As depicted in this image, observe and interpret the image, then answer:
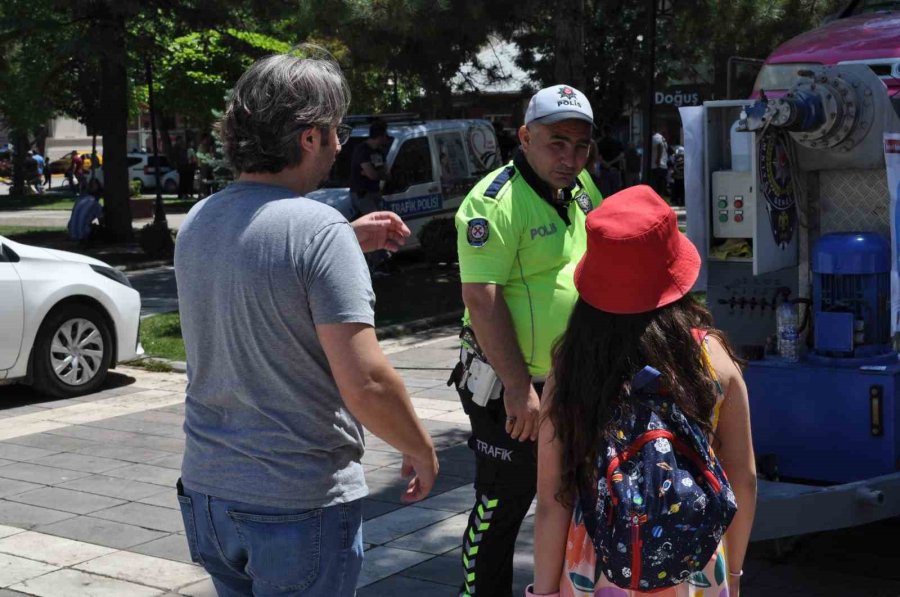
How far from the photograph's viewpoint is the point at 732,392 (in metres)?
2.65

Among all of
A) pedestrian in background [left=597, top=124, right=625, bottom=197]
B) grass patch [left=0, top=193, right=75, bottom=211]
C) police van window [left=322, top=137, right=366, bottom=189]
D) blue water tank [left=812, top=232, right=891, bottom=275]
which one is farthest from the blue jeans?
grass patch [left=0, top=193, right=75, bottom=211]

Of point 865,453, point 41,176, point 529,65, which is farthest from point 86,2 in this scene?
point 41,176

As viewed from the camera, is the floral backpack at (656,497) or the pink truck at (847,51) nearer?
the floral backpack at (656,497)

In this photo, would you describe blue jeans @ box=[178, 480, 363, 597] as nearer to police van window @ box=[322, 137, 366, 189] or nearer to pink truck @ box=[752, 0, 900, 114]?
pink truck @ box=[752, 0, 900, 114]

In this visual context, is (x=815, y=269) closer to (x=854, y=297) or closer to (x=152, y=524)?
(x=854, y=297)

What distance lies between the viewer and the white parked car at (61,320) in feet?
29.5

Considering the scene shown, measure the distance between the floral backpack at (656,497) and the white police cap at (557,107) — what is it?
1557 mm

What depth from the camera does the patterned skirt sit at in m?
2.58

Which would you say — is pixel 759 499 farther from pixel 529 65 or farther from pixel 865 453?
pixel 529 65

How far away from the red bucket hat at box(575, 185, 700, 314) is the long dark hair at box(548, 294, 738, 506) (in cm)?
3

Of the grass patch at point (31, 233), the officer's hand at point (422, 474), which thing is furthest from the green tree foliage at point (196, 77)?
the officer's hand at point (422, 474)

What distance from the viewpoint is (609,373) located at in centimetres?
255

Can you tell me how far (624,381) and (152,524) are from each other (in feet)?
13.8

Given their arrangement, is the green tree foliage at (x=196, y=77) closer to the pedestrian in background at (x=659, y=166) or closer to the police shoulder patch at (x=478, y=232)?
the pedestrian in background at (x=659, y=166)
